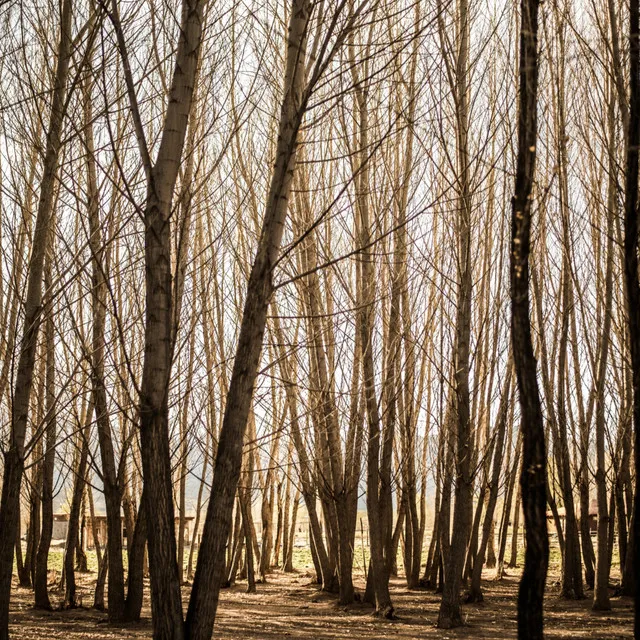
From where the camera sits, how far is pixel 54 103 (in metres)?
5.34

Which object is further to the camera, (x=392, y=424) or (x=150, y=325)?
(x=392, y=424)

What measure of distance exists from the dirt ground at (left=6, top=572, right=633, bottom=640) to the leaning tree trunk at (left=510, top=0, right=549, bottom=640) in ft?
13.1

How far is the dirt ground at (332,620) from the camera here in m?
7.04

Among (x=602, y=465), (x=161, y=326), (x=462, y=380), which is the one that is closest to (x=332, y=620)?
(x=462, y=380)

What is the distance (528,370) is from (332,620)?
5.75 meters

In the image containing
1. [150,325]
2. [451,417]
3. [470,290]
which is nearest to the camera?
[150,325]

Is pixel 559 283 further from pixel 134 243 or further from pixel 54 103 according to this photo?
pixel 54 103

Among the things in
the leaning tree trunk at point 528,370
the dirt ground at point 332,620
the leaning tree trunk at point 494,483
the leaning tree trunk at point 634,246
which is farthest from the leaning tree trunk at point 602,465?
the leaning tree trunk at point 528,370

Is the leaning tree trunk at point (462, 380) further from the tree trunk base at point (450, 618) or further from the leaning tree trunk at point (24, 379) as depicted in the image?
the leaning tree trunk at point (24, 379)

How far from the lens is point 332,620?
8258 millimetres

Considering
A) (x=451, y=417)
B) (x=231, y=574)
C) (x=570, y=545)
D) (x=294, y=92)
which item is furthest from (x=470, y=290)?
(x=231, y=574)

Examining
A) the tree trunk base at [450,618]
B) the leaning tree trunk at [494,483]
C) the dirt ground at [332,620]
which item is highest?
the leaning tree trunk at [494,483]

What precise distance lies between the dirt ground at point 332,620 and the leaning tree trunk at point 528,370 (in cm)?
399

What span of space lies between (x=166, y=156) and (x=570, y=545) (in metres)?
7.64
